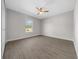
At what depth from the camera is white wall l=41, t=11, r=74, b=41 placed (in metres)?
5.09

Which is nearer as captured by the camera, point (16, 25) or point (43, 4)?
point (43, 4)

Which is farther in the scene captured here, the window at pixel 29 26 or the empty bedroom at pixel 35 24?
the window at pixel 29 26

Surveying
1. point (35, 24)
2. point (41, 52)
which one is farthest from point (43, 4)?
point (35, 24)

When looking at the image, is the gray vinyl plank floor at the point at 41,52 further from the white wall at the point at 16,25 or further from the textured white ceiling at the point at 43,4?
the textured white ceiling at the point at 43,4

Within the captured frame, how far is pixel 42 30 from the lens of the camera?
8578 mm

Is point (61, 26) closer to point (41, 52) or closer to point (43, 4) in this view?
point (43, 4)

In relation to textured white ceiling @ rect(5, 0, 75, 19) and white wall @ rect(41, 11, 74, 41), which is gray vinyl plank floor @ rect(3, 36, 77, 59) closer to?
white wall @ rect(41, 11, 74, 41)

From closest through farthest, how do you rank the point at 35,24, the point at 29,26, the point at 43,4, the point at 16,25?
the point at 43,4 → the point at 16,25 → the point at 29,26 → the point at 35,24

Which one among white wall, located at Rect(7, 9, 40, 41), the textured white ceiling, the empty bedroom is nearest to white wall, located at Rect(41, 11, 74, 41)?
the empty bedroom

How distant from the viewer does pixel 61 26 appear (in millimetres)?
5844

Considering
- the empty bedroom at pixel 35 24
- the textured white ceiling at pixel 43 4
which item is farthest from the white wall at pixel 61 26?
the textured white ceiling at pixel 43 4

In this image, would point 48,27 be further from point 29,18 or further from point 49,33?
point 29,18

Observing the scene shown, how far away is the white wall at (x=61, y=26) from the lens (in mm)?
5094

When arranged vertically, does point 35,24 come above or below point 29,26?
above
